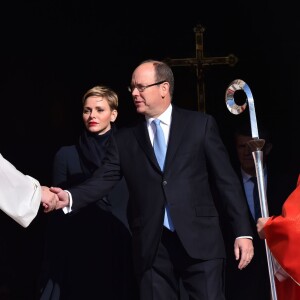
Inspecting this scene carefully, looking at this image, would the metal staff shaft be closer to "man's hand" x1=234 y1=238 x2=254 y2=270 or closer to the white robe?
"man's hand" x1=234 y1=238 x2=254 y2=270

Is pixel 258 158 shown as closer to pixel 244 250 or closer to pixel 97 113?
pixel 244 250

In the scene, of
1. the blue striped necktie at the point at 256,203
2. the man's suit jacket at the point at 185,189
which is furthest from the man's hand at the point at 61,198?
the blue striped necktie at the point at 256,203

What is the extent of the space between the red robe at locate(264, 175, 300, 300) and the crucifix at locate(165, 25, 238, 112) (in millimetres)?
3036

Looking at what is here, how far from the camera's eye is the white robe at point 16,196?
584 centimetres

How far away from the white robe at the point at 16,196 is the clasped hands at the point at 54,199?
57 millimetres

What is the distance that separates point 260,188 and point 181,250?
632mm

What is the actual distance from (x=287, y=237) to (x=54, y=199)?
1.60 meters

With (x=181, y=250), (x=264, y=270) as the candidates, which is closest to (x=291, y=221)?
(x=181, y=250)

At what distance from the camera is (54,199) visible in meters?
5.95

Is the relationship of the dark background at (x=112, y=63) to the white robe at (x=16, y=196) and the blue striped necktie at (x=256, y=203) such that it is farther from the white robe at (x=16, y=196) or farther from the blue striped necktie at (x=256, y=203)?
the white robe at (x=16, y=196)

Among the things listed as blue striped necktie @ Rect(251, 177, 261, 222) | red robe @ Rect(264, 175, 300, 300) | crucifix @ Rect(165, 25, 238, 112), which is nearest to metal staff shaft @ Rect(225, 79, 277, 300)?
red robe @ Rect(264, 175, 300, 300)

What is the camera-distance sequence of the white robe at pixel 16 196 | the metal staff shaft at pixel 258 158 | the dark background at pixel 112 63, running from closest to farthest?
the metal staff shaft at pixel 258 158, the white robe at pixel 16 196, the dark background at pixel 112 63

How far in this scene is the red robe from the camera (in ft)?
15.9

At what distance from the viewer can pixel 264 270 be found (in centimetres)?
676
